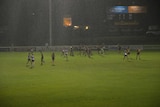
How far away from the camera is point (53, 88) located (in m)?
20.8

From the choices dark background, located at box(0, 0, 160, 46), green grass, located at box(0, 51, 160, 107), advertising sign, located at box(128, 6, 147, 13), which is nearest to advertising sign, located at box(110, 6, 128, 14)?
advertising sign, located at box(128, 6, 147, 13)

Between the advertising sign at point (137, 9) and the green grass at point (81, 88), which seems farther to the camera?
the advertising sign at point (137, 9)

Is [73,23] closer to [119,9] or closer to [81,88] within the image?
[119,9]

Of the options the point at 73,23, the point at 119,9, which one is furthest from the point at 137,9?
the point at 73,23

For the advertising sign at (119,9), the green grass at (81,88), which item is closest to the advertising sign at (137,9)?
the advertising sign at (119,9)

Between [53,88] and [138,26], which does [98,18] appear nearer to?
[138,26]

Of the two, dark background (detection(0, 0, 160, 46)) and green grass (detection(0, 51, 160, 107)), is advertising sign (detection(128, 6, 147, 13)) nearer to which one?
dark background (detection(0, 0, 160, 46))

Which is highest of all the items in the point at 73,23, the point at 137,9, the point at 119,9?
the point at 119,9

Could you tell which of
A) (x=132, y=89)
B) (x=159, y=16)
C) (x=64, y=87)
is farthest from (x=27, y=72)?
(x=159, y=16)

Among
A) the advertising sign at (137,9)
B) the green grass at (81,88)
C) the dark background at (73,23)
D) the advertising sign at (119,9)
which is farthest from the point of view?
A: the advertising sign at (119,9)

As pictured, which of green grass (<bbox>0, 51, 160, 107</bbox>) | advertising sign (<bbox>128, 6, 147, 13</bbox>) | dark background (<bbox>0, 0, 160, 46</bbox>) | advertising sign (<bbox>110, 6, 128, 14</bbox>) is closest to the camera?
green grass (<bbox>0, 51, 160, 107</bbox>)

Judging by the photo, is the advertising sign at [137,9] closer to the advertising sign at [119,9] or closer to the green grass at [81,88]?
the advertising sign at [119,9]

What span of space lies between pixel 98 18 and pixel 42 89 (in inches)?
2211

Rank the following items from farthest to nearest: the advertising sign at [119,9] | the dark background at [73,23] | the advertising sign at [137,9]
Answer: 1. the advertising sign at [119,9]
2. the advertising sign at [137,9]
3. the dark background at [73,23]
